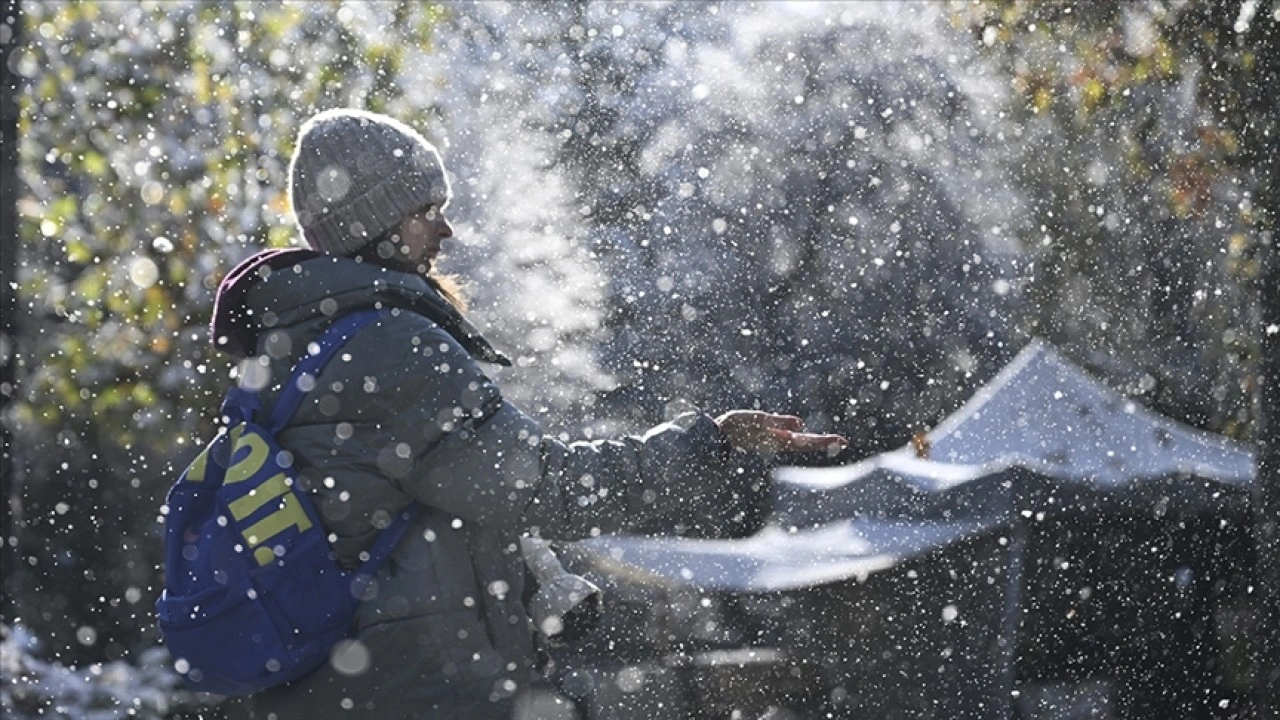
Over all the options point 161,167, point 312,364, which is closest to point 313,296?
point 312,364

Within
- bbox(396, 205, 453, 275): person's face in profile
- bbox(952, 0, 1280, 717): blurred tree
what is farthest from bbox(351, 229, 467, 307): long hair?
bbox(952, 0, 1280, 717): blurred tree

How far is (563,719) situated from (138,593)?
1119 cm

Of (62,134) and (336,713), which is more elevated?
(336,713)

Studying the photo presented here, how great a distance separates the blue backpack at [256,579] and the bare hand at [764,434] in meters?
0.49

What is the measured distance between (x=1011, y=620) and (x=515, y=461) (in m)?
4.54

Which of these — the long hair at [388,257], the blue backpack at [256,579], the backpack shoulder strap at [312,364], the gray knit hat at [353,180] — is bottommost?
the blue backpack at [256,579]

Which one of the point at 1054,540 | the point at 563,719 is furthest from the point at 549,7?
the point at 563,719

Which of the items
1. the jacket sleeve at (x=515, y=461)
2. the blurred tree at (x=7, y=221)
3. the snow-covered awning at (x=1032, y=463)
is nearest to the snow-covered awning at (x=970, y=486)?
the snow-covered awning at (x=1032, y=463)

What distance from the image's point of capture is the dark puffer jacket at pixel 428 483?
6.41 ft

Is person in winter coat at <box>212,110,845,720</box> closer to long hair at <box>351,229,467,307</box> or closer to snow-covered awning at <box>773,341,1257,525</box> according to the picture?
long hair at <box>351,229,467,307</box>

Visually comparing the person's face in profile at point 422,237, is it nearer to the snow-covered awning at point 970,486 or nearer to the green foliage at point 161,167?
the snow-covered awning at point 970,486

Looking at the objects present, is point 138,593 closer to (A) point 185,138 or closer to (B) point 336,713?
(A) point 185,138

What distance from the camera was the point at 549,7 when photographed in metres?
19.2

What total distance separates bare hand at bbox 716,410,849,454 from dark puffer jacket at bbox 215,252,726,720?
7cm
